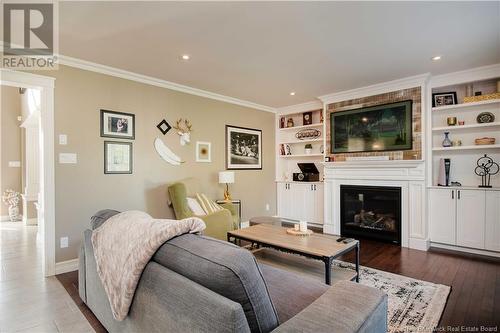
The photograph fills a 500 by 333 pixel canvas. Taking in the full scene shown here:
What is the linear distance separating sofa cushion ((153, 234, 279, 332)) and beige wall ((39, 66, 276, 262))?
2571 millimetres

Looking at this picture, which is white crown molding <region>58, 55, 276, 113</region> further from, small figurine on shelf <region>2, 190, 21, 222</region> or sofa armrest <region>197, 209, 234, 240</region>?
small figurine on shelf <region>2, 190, 21, 222</region>

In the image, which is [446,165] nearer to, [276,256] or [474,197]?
[474,197]

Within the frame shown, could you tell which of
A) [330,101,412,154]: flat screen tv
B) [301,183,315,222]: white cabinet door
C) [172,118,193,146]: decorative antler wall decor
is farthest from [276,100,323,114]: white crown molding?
[172,118,193,146]: decorative antler wall decor

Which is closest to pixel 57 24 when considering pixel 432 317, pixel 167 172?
pixel 167 172

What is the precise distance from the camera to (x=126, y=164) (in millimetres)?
3514

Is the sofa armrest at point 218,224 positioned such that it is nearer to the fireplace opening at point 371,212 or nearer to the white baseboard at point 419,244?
the fireplace opening at point 371,212

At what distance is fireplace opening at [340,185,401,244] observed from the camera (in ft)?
13.3

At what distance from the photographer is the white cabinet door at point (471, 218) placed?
3424mm

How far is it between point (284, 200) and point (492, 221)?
3.36 metres

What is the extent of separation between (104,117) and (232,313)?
3272mm

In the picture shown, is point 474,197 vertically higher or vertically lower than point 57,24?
lower

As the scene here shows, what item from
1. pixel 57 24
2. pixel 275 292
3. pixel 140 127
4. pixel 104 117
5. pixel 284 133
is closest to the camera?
pixel 275 292

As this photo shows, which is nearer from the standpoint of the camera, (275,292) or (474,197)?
(275,292)

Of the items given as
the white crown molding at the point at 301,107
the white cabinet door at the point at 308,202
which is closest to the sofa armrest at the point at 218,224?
the white cabinet door at the point at 308,202
